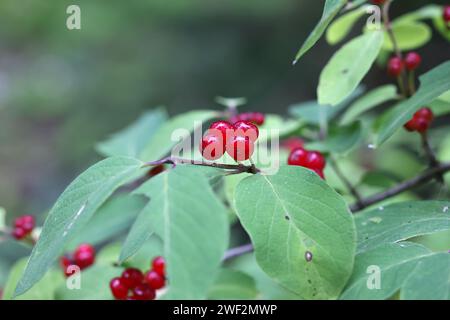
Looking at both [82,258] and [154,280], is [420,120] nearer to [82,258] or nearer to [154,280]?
[154,280]

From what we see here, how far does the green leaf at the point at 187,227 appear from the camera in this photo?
69cm

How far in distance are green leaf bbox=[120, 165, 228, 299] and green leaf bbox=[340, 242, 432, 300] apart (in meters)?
0.28

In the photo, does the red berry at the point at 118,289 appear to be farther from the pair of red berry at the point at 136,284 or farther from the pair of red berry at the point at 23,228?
the pair of red berry at the point at 23,228

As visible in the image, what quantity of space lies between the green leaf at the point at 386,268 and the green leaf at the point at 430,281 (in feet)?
0.05

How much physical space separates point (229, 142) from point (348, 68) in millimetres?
458

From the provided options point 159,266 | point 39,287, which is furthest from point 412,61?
point 39,287

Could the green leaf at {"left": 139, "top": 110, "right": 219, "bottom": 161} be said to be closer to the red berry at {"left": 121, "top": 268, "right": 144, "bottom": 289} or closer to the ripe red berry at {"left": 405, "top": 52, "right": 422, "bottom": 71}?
the red berry at {"left": 121, "top": 268, "right": 144, "bottom": 289}

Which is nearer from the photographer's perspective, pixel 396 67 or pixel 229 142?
pixel 229 142

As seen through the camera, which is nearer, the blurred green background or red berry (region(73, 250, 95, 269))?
red berry (region(73, 250, 95, 269))

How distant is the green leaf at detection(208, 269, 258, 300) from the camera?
A: 1.20 meters

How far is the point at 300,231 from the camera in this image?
867mm

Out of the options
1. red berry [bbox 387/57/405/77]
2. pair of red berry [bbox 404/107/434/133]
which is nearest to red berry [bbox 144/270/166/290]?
pair of red berry [bbox 404/107/434/133]

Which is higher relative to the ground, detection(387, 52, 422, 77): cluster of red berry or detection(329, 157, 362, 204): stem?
detection(387, 52, 422, 77): cluster of red berry
